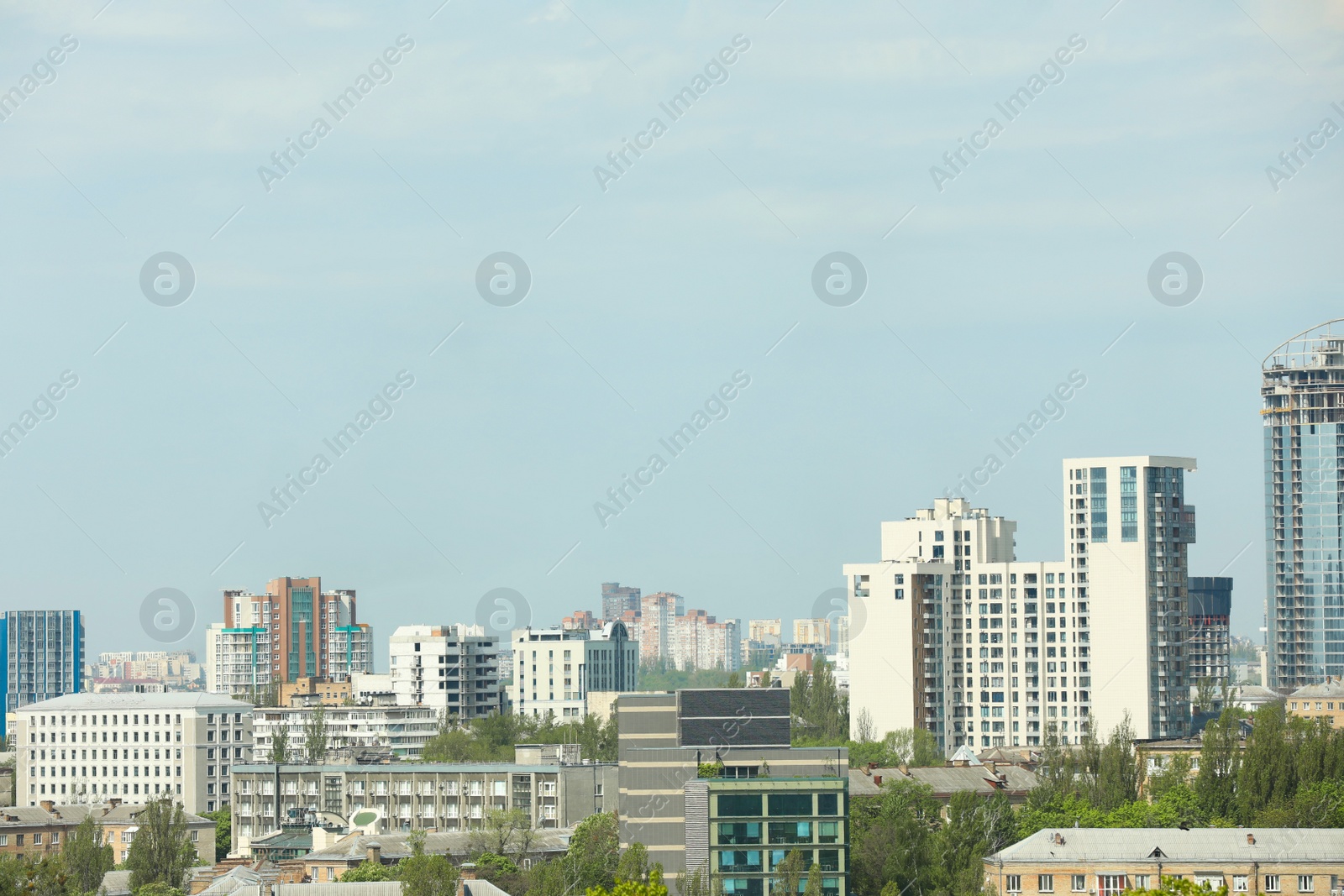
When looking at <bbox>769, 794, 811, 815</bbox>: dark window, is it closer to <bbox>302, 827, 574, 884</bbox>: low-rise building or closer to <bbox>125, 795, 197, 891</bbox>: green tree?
<bbox>302, 827, 574, 884</bbox>: low-rise building

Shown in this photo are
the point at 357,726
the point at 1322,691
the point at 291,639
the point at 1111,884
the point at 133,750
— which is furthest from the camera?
the point at 291,639

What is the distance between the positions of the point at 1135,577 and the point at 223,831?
33631 mm

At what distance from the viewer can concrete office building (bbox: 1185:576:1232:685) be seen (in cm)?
9838

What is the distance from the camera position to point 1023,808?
152ft

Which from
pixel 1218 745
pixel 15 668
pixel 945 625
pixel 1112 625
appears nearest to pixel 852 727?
pixel 945 625

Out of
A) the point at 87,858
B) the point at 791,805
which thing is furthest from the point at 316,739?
the point at 791,805

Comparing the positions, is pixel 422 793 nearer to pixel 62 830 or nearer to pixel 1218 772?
pixel 62 830

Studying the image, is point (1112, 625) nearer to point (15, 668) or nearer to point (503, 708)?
point (503, 708)

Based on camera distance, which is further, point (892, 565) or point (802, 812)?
point (892, 565)

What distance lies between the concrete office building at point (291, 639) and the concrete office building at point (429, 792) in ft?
215

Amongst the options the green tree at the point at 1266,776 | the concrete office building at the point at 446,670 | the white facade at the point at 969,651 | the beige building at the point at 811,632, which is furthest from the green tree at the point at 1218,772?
the beige building at the point at 811,632

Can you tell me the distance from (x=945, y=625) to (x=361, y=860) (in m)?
34.2

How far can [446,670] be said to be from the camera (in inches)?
3706

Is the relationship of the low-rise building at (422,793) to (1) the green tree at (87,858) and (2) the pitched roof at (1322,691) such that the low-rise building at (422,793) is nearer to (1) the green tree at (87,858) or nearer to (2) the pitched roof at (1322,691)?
(1) the green tree at (87,858)
